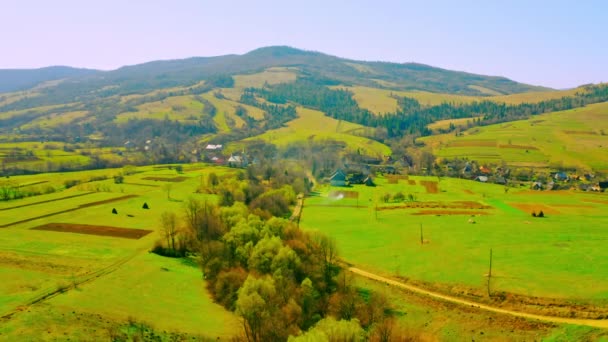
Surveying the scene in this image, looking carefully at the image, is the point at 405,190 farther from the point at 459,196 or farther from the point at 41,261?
the point at 41,261

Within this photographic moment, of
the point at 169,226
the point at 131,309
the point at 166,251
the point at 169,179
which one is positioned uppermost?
the point at 169,226

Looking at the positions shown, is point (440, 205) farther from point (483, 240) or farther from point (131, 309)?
point (131, 309)

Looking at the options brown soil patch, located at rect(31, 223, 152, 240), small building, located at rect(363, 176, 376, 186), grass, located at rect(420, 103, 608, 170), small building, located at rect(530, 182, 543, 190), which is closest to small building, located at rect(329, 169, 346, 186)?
small building, located at rect(363, 176, 376, 186)

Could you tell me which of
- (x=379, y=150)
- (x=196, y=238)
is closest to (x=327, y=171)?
(x=379, y=150)

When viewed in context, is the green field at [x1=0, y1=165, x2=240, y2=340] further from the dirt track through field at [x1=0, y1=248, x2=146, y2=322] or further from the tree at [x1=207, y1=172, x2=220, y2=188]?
the tree at [x1=207, y1=172, x2=220, y2=188]

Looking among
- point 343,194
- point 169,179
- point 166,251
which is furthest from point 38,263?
point 343,194

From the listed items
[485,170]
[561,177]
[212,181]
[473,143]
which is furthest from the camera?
[473,143]
